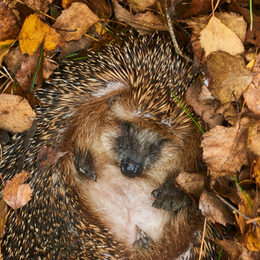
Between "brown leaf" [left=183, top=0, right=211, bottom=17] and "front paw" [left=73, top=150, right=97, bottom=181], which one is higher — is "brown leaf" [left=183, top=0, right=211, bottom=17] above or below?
above

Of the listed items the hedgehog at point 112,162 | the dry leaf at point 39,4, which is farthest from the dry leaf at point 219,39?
the dry leaf at point 39,4

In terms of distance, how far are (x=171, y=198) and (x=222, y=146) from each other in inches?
37.9

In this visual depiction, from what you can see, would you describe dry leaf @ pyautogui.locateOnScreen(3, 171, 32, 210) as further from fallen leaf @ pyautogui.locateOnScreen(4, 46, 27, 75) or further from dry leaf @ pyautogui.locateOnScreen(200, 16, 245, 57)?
dry leaf @ pyautogui.locateOnScreen(200, 16, 245, 57)

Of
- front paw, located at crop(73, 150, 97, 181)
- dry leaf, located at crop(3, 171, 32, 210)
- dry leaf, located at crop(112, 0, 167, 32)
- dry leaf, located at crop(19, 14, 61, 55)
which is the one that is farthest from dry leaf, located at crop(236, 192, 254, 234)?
dry leaf, located at crop(19, 14, 61, 55)

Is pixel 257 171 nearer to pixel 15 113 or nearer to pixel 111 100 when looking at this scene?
pixel 111 100

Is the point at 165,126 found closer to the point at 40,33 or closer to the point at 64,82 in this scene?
the point at 64,82

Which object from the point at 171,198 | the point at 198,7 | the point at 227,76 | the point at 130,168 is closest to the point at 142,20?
the point at 198,7

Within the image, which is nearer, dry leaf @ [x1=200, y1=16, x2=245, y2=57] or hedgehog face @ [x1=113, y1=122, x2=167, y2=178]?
dry leaf @ [x1=200, y1=16, x2=245, y2=57]

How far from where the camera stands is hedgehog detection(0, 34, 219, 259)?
3.43 meters

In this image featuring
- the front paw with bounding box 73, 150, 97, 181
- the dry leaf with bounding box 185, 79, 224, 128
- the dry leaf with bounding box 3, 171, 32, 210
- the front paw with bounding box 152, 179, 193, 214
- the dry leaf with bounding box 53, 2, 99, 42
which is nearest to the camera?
the dry leaf with bounding box 185, 79, 224, 128

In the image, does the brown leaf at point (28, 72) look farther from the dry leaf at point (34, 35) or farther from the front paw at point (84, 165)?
the front paw at point (84, 165)

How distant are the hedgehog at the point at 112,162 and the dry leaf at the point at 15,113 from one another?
0.31ft

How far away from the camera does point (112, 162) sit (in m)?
4.29

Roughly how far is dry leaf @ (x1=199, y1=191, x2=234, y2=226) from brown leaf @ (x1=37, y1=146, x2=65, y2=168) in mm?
1363
